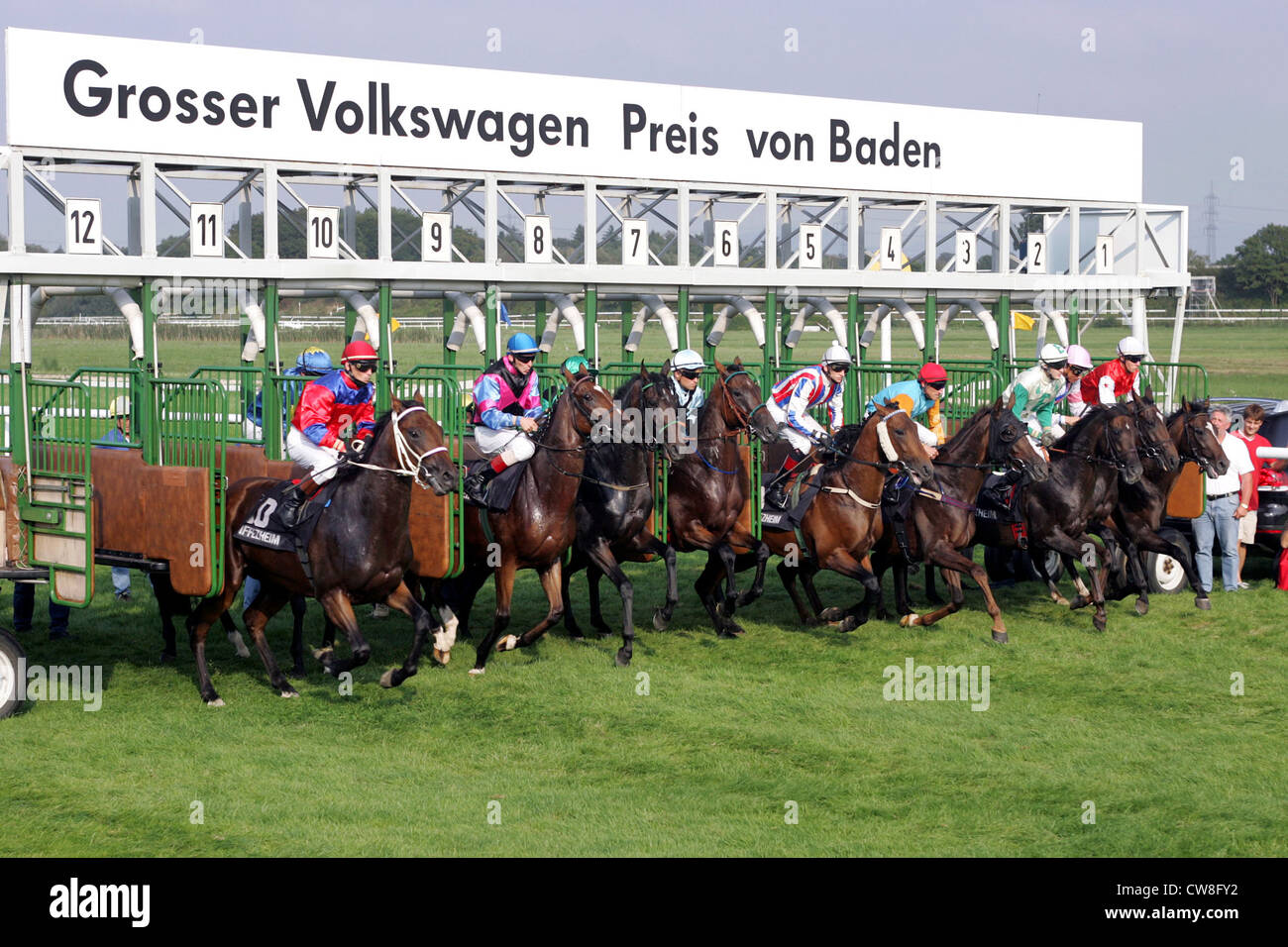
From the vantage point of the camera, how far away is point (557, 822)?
617 centimetres

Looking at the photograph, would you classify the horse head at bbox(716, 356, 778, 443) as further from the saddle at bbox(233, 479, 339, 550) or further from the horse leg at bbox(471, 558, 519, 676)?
the saddle at bbox(233, 479, 339, 550)

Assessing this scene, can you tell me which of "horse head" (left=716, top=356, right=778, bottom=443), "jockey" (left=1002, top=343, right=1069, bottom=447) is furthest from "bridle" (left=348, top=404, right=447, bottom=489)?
"jockey" (left=1002, top=343, right=1069, bottom=447)

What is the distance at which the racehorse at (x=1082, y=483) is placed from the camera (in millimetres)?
10484

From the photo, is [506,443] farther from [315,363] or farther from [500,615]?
[315,363]

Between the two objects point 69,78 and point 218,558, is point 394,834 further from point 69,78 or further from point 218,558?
point 69,78

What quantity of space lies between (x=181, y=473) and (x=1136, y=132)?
13438 mm

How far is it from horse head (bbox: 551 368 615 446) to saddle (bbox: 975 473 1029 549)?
311cm

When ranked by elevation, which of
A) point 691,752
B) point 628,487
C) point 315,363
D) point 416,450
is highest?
point 315,363

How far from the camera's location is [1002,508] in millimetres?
10797

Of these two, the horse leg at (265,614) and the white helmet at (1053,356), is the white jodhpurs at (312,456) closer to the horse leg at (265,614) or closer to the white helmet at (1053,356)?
the horse leg at (265,614)

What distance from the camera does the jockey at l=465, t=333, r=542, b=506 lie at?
30.7ft

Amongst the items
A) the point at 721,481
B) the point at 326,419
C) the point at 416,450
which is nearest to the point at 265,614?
the point at 326,419

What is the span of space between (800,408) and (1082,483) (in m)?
2.07

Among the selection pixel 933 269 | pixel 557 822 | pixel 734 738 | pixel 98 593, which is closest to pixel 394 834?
pixel 557 822
